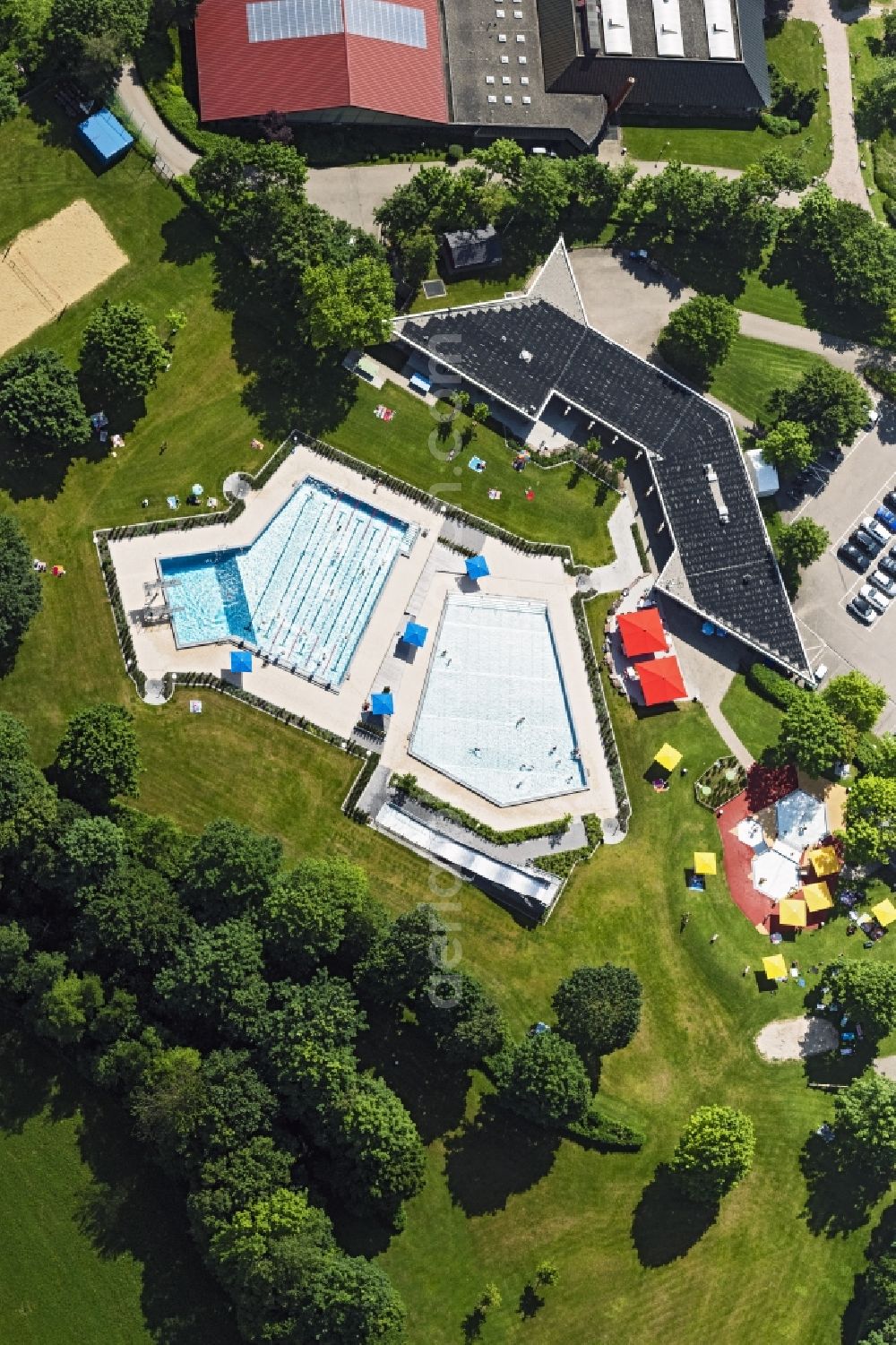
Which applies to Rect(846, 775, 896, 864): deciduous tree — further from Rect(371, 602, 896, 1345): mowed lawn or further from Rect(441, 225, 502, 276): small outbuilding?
Rect(441, 225, 502, 276): small outbuilding

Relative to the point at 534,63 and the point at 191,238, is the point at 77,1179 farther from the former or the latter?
the point at 534,63

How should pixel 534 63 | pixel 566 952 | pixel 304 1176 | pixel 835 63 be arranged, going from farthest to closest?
pixel 835 63 → pixel 534 63 → pixel 566 952 → pixel 304 1176

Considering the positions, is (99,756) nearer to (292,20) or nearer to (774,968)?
(774,968)

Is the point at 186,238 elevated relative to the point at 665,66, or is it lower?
lower

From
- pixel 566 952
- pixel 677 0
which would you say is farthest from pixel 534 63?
pixel 566 952

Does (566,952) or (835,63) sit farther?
(835,63)

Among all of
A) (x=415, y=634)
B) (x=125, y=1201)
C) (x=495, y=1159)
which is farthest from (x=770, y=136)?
(x=125, y=1201)
